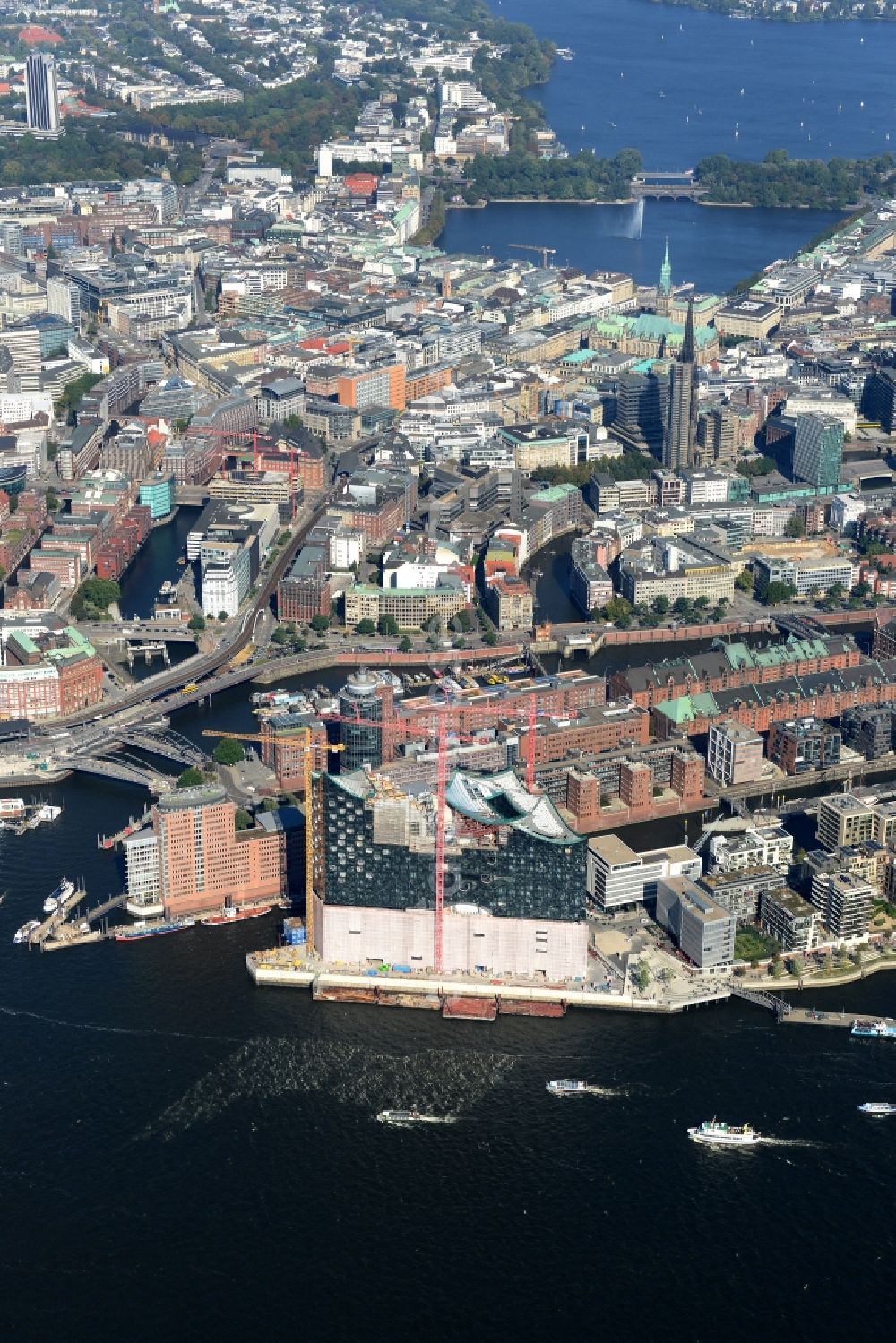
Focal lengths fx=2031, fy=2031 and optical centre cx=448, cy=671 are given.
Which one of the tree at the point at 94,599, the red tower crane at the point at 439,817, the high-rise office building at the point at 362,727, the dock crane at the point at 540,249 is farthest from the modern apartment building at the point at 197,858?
the dock crane at the point at 540,249

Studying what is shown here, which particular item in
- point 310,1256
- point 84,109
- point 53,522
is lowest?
point 310,1256

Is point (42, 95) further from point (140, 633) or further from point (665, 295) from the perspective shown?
point (140, 633)

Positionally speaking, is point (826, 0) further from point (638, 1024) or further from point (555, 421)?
point (638, 1024)

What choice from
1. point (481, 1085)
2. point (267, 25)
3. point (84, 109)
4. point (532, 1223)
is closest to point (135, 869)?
point (481, 1085)

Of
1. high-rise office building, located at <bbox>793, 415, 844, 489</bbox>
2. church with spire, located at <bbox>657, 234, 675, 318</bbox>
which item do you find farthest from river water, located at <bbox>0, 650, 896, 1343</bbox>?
church with spire, located at <bbox>657, 234, 675, 318</bbox>

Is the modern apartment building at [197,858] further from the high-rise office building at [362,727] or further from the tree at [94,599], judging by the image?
the tree at [94,599]

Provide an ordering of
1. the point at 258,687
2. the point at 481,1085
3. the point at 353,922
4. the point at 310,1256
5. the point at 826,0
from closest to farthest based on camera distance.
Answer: the point at 310,1256 < the point at 481,1085 < the point at 353,922 < the point at 258,687 < the point at 826,0
